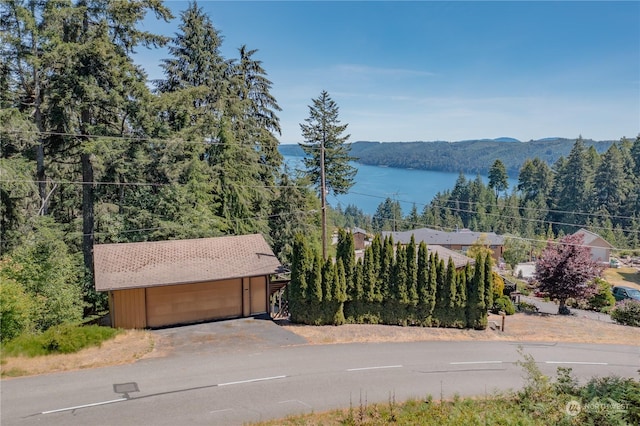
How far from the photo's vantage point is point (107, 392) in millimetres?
11938

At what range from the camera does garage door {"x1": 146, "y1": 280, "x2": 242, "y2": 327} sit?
60.0ft

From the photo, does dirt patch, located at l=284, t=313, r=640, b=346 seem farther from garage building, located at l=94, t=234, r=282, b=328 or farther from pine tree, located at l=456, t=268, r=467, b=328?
garage building, located at l=94, t=234, r=282, b=328

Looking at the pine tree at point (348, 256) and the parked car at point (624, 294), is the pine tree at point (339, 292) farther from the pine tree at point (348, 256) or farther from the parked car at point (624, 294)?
the parked car at point (624, 294)

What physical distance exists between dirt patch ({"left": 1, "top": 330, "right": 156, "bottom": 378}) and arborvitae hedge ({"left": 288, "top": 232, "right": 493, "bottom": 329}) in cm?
678

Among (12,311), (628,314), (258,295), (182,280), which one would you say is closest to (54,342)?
(12,311)

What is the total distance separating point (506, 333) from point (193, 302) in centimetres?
1506

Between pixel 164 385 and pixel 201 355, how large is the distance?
2649mm

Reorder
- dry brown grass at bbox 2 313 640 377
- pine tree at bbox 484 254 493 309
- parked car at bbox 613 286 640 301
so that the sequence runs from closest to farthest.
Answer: dry brown grass at bbox 2 313 640 377, pine tree at bbox 484 254 493 309, parked car at bbox 613 286 640 301

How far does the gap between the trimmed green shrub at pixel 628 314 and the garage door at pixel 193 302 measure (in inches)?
909

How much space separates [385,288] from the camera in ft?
66.5

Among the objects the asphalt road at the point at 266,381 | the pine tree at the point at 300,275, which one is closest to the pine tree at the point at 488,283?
the asphalt road at the point at 266,381

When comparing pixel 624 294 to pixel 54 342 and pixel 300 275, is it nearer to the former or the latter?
pixel 300 275

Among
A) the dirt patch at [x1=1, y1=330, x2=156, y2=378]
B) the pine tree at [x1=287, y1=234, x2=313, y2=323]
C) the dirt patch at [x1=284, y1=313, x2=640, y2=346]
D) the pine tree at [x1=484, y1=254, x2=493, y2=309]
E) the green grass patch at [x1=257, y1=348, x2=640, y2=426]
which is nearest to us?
the green grass patch at [x1=257, y1=348, x2=640, y2=426]

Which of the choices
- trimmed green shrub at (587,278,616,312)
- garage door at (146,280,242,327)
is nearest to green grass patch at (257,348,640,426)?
garage door at (146,280,242,327)
